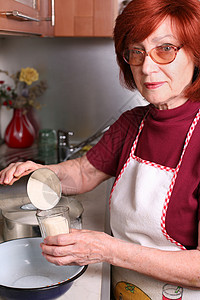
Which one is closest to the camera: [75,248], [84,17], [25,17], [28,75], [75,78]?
[75,248]

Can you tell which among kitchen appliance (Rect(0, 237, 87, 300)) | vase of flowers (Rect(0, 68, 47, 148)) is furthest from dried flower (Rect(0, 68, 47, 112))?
kitchen appliance (Rect(0, 237, 87, 300))

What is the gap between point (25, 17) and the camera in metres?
1.16

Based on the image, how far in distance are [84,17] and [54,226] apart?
123 cm

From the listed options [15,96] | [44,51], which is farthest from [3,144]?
[44,51]

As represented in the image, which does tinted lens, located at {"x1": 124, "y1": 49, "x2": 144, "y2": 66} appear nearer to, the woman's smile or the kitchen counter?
the woman's smile

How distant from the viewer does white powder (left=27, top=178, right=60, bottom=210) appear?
3.27 ft

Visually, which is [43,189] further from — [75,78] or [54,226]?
[75,78]

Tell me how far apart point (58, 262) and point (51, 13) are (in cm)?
123

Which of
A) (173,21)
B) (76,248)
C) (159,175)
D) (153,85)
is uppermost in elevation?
(173,21)

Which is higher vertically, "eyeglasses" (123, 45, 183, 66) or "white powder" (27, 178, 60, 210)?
"eyeglasses" (123, 45, 183, 66)

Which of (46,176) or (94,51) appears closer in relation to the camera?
(46,176)

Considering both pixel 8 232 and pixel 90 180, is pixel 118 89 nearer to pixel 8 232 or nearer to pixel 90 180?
pixel 90 180

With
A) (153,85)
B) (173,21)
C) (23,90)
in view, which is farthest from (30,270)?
(23,90)

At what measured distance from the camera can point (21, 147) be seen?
2.11m
